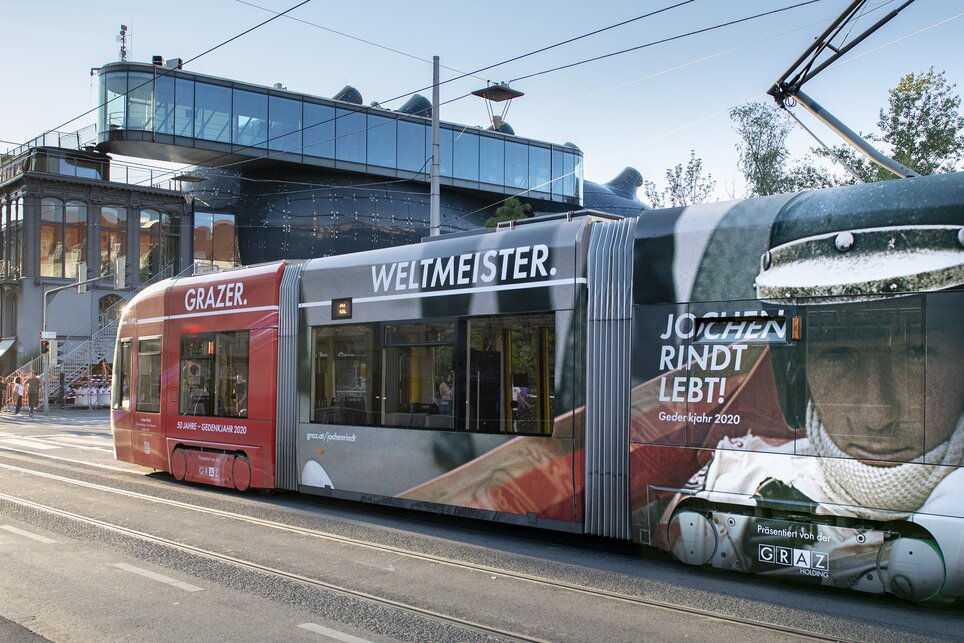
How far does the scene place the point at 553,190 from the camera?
53.0 meters

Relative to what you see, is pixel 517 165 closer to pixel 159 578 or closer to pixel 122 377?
pixel 122 377

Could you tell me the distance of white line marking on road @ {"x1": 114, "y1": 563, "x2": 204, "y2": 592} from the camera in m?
7.37

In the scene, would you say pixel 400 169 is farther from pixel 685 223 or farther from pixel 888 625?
pixel 888 625

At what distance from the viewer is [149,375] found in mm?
15195

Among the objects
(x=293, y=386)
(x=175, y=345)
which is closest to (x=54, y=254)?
(x=175, y=345)

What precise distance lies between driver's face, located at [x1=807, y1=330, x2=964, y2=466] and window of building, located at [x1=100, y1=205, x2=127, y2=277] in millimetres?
45923

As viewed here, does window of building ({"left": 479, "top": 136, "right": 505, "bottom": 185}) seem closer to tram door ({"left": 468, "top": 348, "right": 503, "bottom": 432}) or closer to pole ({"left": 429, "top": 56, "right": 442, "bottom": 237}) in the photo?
pole ({"left": 429, "top": 56, "right": 442, "bottom": 237})

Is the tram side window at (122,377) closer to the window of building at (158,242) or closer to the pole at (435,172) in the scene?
the pole at (435,172)

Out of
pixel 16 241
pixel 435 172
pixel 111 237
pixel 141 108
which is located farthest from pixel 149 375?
pixel 16 241

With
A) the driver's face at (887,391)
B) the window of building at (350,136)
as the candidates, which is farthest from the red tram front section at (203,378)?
the window of building at (350,136)

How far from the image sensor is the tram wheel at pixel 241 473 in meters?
12.8

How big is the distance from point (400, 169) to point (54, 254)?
1872cm

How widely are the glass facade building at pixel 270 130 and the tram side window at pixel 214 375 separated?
25.3 m

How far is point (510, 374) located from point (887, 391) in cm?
396
